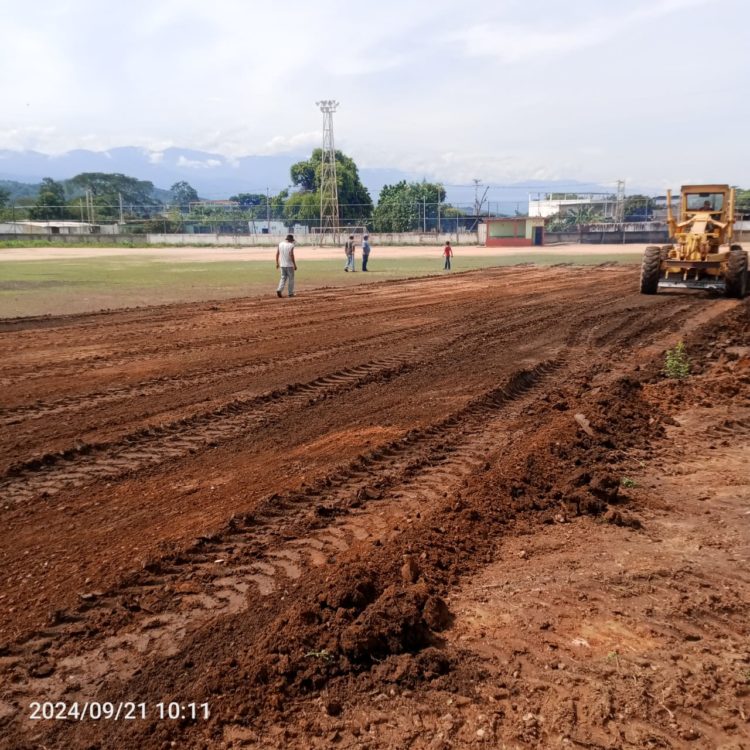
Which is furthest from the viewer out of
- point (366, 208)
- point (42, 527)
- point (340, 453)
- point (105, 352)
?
point (366, 208)

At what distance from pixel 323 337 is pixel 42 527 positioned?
26.1ft

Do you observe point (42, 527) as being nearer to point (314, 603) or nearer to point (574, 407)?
point (314, 603)

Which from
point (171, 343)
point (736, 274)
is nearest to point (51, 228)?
point (171, 343)

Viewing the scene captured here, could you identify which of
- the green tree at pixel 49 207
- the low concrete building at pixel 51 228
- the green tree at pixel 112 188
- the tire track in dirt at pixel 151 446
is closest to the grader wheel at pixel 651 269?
the tire track in dirt at pixel 151 446

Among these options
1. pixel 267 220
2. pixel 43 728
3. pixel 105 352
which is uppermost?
pixel 267 220

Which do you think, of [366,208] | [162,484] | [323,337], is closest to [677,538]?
[162,484]

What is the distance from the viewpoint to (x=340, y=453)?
6.26 metres

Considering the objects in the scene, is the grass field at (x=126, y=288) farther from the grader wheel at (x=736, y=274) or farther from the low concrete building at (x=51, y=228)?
the low concrete building at (x=51, y=228)

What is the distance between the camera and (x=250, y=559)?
436 cm

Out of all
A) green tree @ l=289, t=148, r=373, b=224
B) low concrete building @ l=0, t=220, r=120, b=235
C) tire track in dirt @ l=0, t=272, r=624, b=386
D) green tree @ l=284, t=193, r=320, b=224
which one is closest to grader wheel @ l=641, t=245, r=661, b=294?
tire track in dirt @ l=0, t=272, r=624, b=386

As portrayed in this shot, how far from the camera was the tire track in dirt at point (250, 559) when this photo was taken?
3414 mm

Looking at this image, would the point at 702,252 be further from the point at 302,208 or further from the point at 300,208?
the point at 300,208

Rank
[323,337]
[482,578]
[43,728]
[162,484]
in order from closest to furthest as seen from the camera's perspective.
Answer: [43,728] → [482,578] → [162,484] → [323,337]
